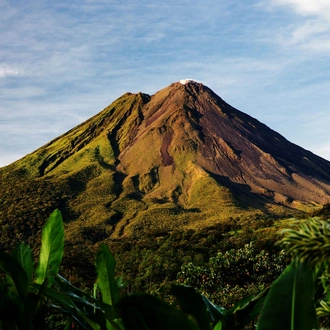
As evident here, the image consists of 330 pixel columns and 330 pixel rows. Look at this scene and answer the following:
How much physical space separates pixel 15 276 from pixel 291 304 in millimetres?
1285

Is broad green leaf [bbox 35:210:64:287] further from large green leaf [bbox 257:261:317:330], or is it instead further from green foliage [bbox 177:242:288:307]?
green foliage [bbox 177:242:288:307]

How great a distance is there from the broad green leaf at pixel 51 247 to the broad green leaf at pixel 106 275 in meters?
0.32

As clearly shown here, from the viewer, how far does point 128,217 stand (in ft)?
277

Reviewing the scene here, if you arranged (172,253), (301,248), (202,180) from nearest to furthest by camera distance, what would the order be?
(301,248) < (172,253) < (202,180)

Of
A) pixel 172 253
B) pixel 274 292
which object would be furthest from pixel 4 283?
pixel 172 253

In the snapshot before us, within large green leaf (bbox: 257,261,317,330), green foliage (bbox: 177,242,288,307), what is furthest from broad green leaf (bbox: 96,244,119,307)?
green foliage (bbox: 177,242,288,307)

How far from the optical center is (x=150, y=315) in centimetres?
175

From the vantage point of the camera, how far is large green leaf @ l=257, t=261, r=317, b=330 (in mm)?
1634

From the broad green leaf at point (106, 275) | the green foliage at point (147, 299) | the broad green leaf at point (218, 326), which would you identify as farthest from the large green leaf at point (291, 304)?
the broad green leaf at point (106, 275)

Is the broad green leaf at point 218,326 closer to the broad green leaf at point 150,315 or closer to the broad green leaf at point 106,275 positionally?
the broad green leaf at point 106,275

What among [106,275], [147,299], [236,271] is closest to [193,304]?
[147,299]

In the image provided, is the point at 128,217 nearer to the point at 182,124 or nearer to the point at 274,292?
the point at 182,124

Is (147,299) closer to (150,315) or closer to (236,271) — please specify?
(150,315)

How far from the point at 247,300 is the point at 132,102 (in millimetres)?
131373
